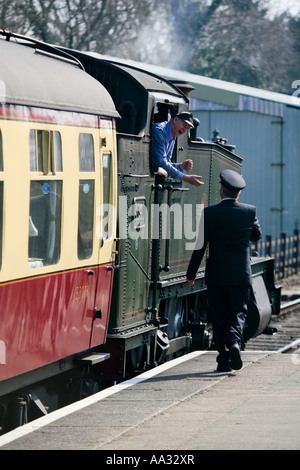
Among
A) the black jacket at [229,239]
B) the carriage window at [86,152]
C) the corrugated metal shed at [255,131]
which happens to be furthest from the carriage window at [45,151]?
the corrugated metal shed at [255,131]

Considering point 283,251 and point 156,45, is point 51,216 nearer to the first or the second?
point 283,251

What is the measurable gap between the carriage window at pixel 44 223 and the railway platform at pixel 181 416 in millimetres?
1108

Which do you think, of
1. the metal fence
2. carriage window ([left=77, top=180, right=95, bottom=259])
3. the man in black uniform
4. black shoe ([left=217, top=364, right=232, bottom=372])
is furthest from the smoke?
carriage window ([left=77, top=180, right=95, bottom=259])

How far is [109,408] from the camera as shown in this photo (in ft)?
22.5

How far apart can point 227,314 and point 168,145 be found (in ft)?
6.34

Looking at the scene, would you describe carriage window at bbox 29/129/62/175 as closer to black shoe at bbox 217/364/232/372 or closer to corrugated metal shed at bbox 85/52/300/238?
black shoe at bbox 217/364/232/372

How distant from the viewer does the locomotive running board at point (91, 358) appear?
792 cm

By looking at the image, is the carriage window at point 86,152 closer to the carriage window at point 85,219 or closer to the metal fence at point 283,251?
the carriage window at point 85,219

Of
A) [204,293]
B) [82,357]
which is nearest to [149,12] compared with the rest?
[204,293]

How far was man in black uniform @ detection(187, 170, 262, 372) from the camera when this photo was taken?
838 centimetres

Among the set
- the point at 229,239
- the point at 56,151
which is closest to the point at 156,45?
the point at 229,239

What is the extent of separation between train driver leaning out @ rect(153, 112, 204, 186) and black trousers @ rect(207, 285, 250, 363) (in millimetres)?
1343

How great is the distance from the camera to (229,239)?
8391 mm

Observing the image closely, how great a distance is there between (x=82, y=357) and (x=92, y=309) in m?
0.48
